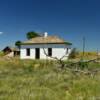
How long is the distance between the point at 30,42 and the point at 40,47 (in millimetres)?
1830

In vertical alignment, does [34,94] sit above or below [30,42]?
below

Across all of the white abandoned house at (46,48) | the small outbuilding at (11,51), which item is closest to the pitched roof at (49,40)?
the white abandoned house at (46,48)

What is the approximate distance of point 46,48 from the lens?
37094mm

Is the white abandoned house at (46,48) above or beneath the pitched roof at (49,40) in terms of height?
beneath

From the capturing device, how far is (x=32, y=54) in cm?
3819

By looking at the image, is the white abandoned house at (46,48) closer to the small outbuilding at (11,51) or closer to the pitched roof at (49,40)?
the pitched roof at (49,40)

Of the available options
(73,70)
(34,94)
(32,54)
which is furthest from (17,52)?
(34,94)

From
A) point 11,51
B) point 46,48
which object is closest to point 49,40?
point 46,48

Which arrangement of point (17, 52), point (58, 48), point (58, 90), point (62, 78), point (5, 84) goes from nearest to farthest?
point (58, 90), point (5, 84), point (62, 78), point (58, 48), point (17, 52)

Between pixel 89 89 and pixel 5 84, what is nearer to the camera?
pixel 89 89

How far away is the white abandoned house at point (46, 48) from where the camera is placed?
36.3 m

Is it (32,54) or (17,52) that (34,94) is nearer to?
(32,54)

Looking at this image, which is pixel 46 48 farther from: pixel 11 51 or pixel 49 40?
pixel 11 51

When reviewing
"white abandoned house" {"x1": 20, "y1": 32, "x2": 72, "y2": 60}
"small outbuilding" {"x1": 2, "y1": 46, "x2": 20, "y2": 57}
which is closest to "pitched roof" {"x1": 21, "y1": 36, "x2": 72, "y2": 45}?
"white abandoned house" {"x1": 20, "y1": 32, "x2": 72, "y2": 60}
